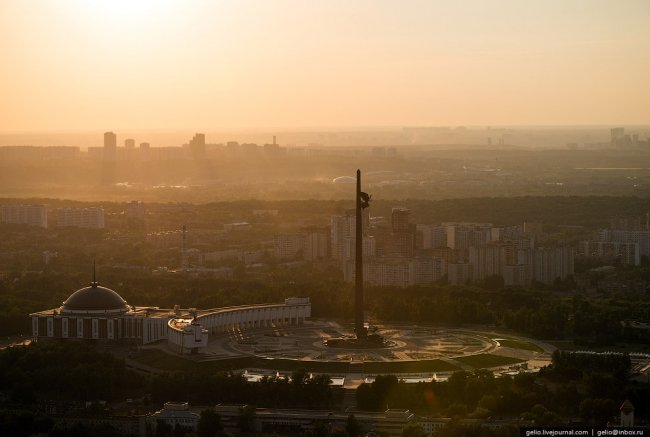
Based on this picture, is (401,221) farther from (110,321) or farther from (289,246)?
(110,321)

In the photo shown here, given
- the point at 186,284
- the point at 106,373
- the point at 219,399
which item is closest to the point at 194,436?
the point at 219,399

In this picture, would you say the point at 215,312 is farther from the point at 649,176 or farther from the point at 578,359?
the point at 649,176

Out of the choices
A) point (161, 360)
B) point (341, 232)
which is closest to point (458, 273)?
point (341, 232)

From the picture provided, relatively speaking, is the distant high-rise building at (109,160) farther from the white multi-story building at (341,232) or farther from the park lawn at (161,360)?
the park lawn at (161,360)

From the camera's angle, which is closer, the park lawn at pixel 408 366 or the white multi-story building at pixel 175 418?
the white multi-story building at pixel 175 418

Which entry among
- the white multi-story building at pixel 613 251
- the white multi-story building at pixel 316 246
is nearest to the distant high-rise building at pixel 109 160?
the white multi-story building at pixel 316 246
